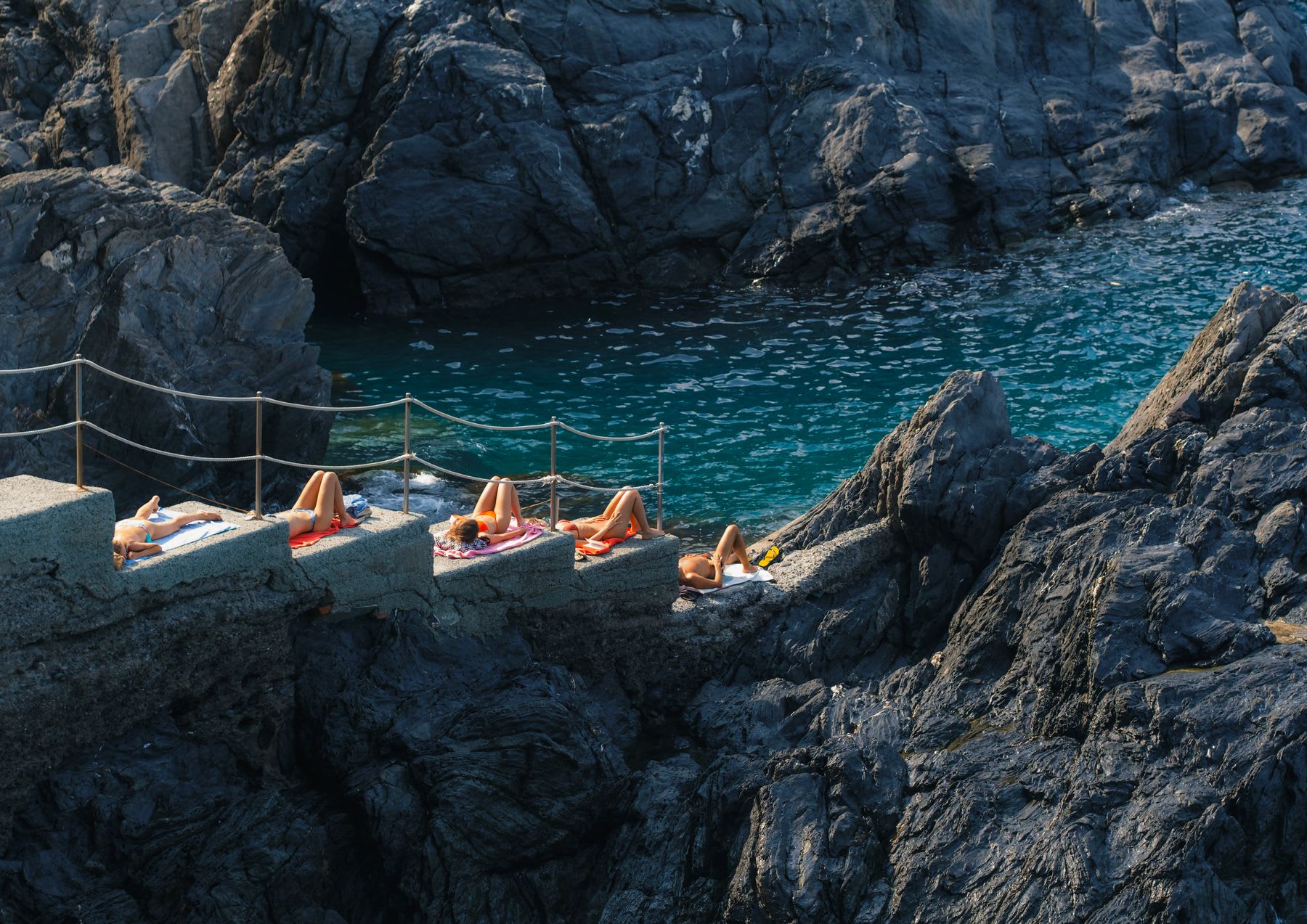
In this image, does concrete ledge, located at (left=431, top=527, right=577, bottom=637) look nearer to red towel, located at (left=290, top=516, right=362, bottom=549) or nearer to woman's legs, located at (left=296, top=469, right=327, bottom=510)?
red towel, located at (left=290, top=516, right=362, bottom=549)

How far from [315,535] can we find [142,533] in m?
1.30

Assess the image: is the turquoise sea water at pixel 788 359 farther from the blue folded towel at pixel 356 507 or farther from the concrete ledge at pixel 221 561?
the concrete ledge at pixel 221 561

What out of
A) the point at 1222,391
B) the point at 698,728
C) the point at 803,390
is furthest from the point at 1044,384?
the point at 698,728

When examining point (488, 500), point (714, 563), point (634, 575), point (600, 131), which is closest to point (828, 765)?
point (634, 575)

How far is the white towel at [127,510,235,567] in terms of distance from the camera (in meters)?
9.49

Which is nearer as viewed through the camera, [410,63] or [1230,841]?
[1230,841]

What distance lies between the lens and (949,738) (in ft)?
34.8

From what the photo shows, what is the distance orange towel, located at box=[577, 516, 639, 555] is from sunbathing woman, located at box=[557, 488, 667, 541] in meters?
0.03

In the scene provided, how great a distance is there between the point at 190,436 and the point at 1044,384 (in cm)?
1291

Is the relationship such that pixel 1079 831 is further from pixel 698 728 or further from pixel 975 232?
pixel 975 232

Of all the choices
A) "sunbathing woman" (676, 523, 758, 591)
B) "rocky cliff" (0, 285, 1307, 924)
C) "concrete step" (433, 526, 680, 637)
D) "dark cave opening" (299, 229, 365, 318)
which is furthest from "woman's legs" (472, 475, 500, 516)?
"dark cave opening" (299, 229, 365, 318)

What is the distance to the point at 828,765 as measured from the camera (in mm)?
9828

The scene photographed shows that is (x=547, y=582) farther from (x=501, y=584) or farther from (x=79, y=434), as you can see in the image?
(x=79, y=434)

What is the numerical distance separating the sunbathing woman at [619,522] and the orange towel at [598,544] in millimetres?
31
